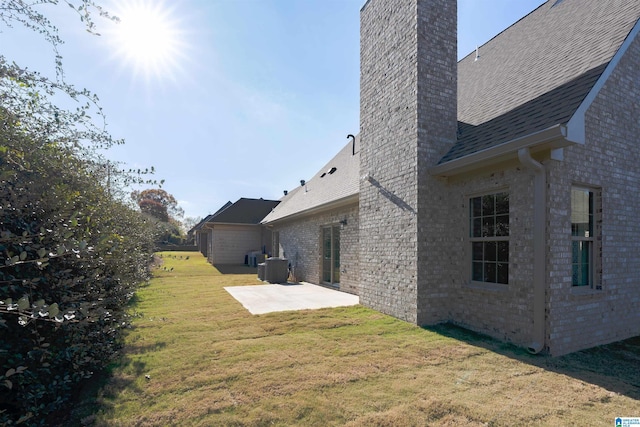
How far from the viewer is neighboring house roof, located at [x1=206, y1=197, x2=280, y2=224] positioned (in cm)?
2327

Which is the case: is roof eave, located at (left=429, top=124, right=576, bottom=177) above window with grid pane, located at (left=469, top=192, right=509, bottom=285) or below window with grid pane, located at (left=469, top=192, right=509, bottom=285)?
above

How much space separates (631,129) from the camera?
5.86 meters

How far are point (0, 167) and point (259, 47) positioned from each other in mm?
7289

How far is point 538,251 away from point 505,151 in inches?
61.8

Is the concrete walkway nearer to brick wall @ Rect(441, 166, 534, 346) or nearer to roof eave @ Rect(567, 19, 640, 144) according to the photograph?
brick wall @ Rect(441, 166, 534, 346)

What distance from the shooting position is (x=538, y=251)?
4.81 metres

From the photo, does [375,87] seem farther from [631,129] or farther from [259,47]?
[631,129]

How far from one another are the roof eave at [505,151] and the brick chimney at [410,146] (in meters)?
0.47

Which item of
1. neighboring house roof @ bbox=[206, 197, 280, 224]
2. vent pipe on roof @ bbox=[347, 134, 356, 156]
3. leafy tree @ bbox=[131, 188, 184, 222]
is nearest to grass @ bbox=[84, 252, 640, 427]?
vent pipe on roof @ bbox=[347, 134, 356, 156]

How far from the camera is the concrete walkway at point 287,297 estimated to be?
8.07m

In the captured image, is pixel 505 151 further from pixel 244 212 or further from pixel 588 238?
pixel 244 212

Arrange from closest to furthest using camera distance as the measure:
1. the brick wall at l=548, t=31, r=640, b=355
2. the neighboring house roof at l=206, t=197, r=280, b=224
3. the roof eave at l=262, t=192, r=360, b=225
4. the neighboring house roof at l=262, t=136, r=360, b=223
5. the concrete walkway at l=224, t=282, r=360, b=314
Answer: the brick wall at l=548, t=31, r=640, b=355
the concrete walkway at l=224, t=282, r=360, b=314
the roof eave at l=262, t=192, r=360, b=225
the neighboring house roof at l=262, t=136, r=360, b=223
the neighboring house roof at l=206, t=197, r=280, b=224

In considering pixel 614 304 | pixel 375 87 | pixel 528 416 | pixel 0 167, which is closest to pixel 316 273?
pixel 375 87

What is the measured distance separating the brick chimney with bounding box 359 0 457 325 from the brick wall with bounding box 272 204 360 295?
1.85 meters
